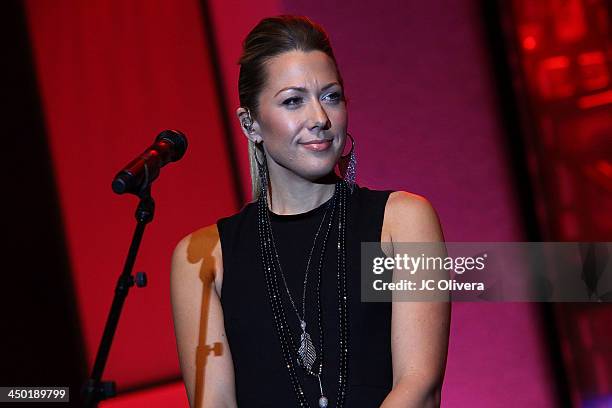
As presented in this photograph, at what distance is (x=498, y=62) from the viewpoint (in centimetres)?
355

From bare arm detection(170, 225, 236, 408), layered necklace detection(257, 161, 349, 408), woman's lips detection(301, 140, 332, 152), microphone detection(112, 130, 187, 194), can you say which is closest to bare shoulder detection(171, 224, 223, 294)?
bare arm detection(170, 225, 236, 408)

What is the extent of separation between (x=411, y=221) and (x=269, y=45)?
0.58m

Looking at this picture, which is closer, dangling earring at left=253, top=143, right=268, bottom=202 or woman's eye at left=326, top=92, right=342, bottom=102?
woman's eye at left=326, top=92, right=342, bottom=102

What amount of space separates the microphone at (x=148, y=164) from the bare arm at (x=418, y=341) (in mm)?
648

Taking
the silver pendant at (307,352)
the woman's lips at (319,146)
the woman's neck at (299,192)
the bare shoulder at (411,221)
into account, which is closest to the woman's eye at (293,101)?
the woman's lips at (319,146)

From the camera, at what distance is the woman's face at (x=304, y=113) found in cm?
214

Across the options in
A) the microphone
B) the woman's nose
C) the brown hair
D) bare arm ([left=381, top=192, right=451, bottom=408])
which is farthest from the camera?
the brown hair

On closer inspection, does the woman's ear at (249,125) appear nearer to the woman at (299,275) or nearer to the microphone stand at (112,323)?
the woman at (299,275)

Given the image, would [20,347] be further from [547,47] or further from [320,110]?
[547,47]

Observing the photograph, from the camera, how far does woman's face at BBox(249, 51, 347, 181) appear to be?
2143 mm

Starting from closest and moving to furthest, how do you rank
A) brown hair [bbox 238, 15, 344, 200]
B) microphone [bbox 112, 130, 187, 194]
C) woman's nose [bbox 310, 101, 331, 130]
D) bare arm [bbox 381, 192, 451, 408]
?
microphone [bbox 112, 130, 187, 194] < bare arm [bbox 381, 192, 451, 408] < woman's nose [bbox 310, 101, 331, 130] < brown hair [bbox 238, 15, 344, 200]

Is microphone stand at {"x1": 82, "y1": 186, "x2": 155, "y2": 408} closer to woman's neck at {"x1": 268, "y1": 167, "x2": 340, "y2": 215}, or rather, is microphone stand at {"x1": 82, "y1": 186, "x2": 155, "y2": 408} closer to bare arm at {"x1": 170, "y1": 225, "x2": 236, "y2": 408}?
bare arm at {"x1": 170, "y1": 225, "x2": 236, "y2": 408}

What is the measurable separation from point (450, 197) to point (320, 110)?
4.77ft

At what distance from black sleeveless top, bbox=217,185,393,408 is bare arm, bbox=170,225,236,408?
0.03 meters
